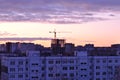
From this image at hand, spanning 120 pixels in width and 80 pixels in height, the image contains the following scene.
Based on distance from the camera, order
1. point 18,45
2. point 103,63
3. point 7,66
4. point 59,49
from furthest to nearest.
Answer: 1. point 18,45
2. point 59,49
3. point 103,63
4. point 7,66

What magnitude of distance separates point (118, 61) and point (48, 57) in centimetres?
787

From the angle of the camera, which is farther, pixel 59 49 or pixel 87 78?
pixel 59 49

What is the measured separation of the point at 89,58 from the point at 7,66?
885cm

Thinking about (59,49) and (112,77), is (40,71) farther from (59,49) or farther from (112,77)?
(59,49)

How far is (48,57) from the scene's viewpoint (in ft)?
130

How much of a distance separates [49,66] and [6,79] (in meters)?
4.71

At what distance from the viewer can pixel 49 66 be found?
39.8m

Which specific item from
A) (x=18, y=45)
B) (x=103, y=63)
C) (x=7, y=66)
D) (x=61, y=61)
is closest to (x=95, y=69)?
(x=103, y=63)

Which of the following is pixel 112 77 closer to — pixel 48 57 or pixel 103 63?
pixel 103 63

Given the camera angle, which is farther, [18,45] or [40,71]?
[18,45]

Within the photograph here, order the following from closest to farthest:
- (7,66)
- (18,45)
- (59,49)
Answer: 1. (7,66)
2. (59,49)
3. (18,45)

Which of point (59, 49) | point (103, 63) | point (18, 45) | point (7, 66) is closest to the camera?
point (7, 66)

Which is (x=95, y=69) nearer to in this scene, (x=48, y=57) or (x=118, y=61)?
(x=118, y=61)

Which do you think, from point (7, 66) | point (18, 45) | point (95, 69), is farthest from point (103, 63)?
point (18, 45)
